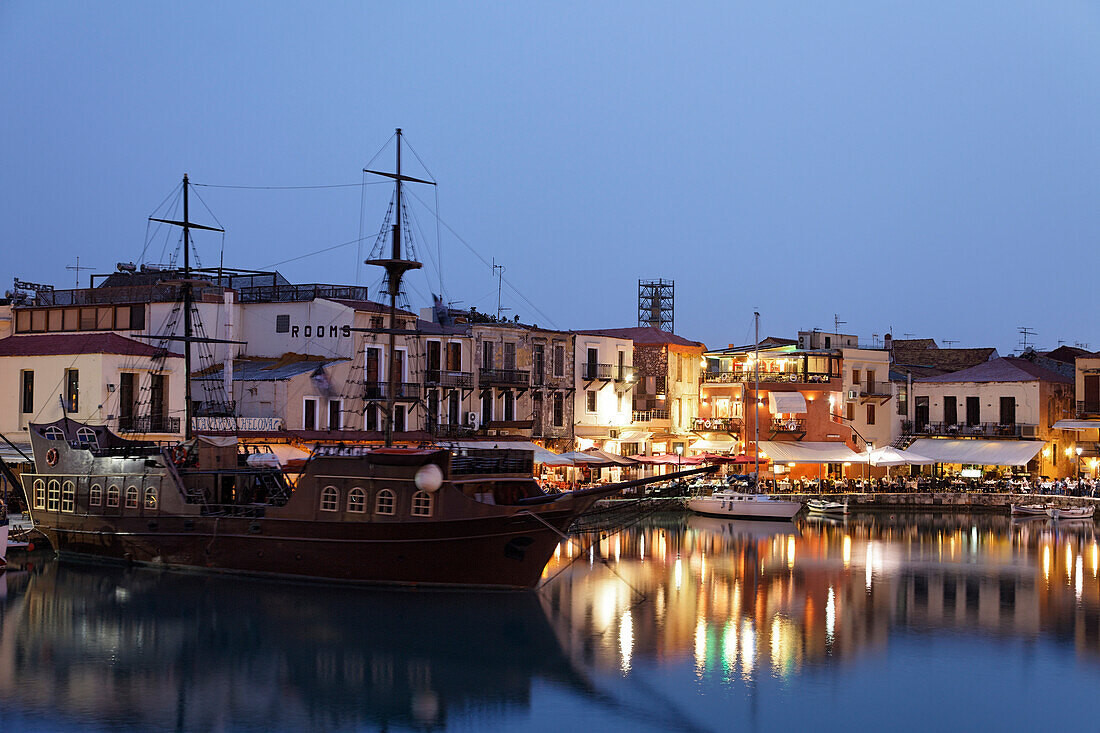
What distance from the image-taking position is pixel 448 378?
5003cm

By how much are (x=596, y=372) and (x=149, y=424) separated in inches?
891

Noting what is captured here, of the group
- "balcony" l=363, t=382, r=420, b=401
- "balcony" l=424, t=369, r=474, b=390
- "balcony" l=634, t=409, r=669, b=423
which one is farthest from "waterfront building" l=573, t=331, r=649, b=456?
"balcony" l=363, t=382, r=420, b=401

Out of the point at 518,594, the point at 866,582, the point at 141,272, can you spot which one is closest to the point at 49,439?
the point at 518,594

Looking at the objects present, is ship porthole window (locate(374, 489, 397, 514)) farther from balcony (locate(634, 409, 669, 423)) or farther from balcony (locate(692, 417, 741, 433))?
balcony (locate(692, 417, 741, 433))

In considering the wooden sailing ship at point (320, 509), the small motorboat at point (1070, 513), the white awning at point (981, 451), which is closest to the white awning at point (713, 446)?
the white awning at point (981, 451)

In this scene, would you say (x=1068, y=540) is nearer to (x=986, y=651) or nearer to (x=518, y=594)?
(x=986, y=651)

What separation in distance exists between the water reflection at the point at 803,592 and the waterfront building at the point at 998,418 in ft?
39.4

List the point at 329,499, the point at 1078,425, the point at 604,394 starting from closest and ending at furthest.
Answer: the point at 329,499, the point at 604,394, the point at 1078,425

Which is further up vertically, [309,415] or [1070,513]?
[309,415]

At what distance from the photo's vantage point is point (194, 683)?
71.4 ft

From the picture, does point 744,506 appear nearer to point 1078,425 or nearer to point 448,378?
point 448,378

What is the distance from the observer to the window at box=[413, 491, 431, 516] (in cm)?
2864

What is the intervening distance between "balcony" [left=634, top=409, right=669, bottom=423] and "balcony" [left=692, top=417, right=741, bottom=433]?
216 cm

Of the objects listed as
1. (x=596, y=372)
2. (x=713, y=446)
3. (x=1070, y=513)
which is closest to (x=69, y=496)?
(x=596, y=372)
